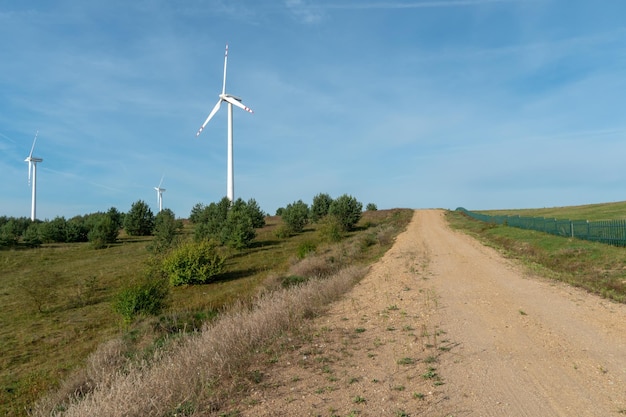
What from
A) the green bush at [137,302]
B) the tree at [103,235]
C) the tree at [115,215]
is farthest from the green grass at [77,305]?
the tree at [115,215]

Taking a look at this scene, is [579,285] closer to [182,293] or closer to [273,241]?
[182,293]

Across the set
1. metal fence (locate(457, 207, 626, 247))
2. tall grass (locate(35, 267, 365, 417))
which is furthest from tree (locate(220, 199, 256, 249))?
tall grass (locate(35, 267, 365, 417))

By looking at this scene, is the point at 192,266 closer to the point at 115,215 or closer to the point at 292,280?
the point at 292,280

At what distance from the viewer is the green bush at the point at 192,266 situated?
28359 mm

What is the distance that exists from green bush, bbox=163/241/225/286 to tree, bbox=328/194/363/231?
26.4m

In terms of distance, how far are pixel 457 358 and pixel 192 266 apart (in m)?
23.7

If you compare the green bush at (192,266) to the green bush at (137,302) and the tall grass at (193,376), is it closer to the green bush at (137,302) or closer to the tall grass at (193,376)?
the green bush at (137,302)

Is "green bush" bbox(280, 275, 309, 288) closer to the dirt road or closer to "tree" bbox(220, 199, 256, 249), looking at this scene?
the dirt road

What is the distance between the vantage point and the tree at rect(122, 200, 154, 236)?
67188 mm

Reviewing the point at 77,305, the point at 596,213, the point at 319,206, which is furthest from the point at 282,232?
the point at 596,213

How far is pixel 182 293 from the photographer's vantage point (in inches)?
1030

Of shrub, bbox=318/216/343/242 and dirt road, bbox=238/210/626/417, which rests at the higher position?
shrub, bbox=318/216/343/242

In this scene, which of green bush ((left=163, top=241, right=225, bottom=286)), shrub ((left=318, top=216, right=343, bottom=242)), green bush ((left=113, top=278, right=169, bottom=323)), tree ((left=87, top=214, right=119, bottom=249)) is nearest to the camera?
green bush ((left=113, top=278, right=169, bottom=323))

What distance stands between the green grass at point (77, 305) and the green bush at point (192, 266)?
0.85m
